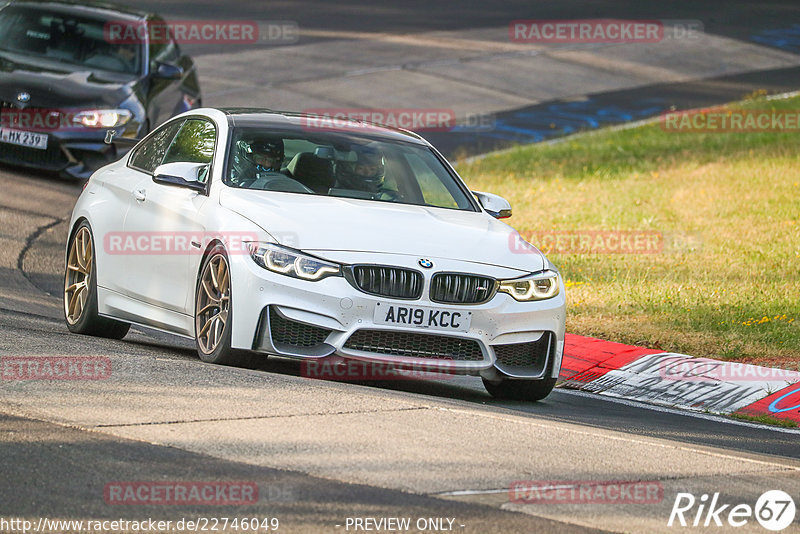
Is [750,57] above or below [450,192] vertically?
below

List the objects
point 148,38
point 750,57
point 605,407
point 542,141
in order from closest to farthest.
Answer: point 605,407
point 148,38
point 542,141
point 750,57

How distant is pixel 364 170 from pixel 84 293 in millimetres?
2117

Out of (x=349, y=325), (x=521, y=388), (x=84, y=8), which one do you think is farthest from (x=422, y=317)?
(x=84, y=8)

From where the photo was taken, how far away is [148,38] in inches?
659

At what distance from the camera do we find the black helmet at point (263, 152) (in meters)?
9.03

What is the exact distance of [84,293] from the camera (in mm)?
9664

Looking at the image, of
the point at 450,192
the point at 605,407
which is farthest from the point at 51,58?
the point at 605,407

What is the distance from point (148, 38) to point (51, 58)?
1211 millimetres

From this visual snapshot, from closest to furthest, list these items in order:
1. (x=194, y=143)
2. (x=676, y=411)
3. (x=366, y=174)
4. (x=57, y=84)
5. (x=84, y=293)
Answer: (x=366, y=174) → (x=194, y=143) → (x=676, y=411) → (x=84, y=293) → (x=57, y=84)

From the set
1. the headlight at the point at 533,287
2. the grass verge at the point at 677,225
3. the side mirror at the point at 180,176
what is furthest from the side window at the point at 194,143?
the grass verge at the point at 677,225

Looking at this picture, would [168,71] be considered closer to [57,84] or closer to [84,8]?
[57,84]

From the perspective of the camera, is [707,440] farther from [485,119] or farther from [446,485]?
[485,119]

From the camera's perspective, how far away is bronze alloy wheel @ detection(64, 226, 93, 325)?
9672 mm

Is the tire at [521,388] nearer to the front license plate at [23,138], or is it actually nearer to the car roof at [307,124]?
the car roof at [307,124]
